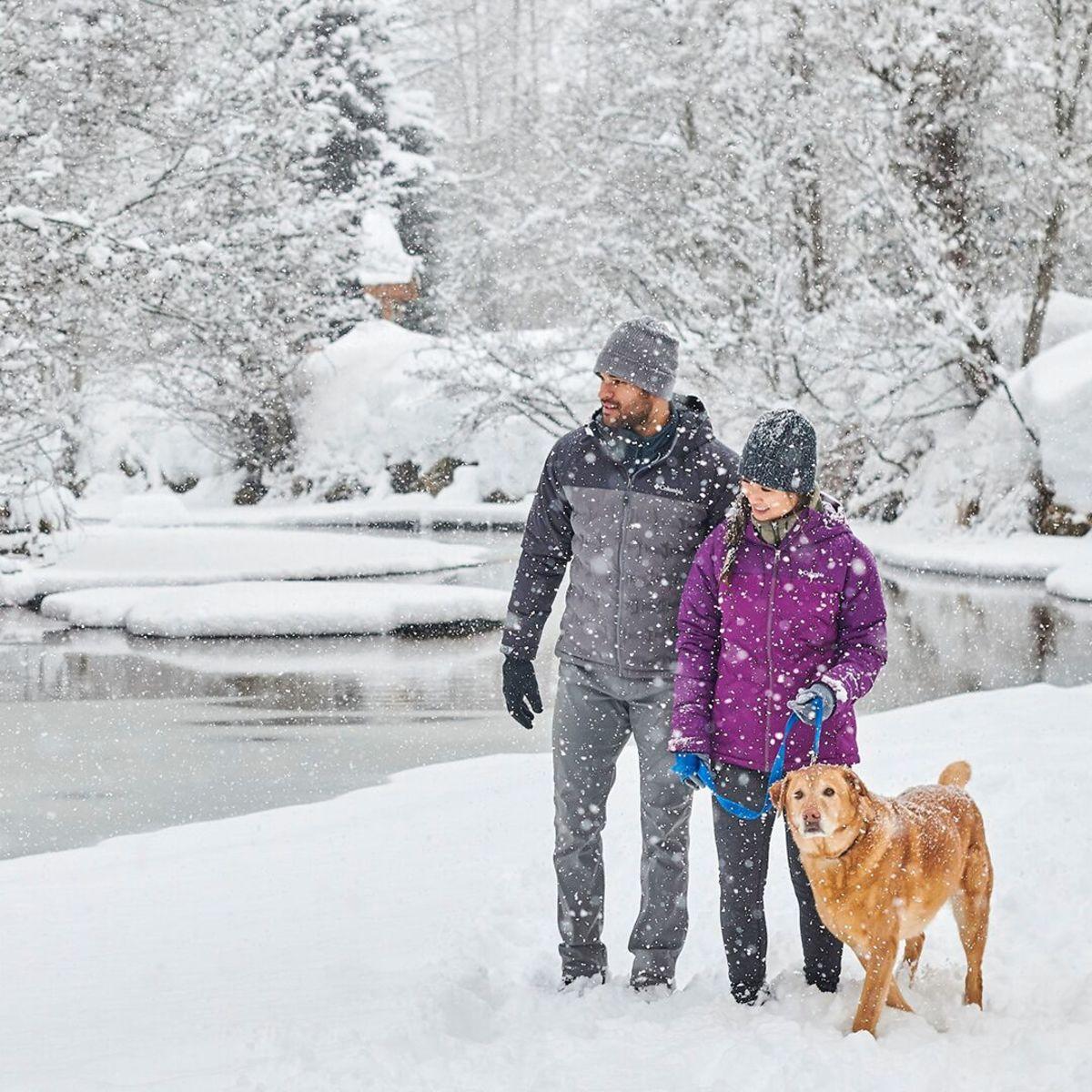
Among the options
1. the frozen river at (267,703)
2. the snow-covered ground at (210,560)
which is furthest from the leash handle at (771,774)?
the snow-covered ground at (210,560)

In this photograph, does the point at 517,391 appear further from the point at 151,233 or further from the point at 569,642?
the point at 569,642

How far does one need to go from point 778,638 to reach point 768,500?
349 mm

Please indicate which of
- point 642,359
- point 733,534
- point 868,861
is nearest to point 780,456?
point 733,534

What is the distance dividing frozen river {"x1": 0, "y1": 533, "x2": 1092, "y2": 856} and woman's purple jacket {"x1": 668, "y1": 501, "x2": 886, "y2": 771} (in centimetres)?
434

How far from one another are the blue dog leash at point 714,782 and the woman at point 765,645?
2cm

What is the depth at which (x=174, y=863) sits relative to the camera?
584cm

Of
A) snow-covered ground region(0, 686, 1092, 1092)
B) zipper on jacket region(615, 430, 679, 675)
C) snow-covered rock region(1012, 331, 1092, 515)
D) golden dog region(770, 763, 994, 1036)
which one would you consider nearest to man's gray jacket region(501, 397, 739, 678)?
zipper on jacket region(615, 430, 679, 675)

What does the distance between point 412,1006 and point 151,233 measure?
12059mm

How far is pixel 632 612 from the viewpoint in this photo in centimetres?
409

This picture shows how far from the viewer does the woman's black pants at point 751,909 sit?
388 cm

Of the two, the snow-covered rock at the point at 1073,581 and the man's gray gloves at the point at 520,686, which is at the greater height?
the man's gray gloves at the point at 520,686

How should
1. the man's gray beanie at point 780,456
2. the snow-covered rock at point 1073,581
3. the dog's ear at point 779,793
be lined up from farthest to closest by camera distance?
the snow-covered rock at point 1073,581 → the man's gray beanie at point 780,456 → the dog's ear at point 779,793

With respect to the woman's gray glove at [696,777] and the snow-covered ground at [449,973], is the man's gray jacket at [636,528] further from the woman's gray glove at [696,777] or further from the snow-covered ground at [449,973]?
the snow-covered ground at [449,973]

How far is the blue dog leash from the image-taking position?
12.2 feet
